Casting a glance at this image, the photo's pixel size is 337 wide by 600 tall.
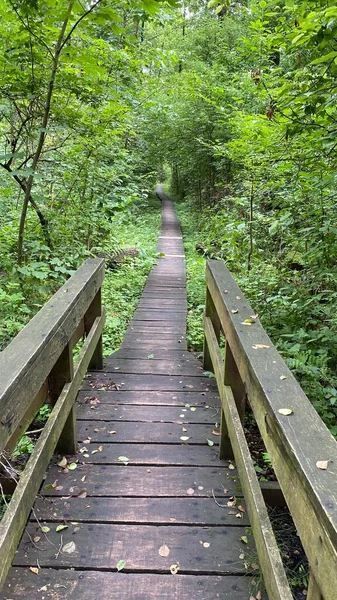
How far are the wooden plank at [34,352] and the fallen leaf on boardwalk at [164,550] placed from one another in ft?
3.10

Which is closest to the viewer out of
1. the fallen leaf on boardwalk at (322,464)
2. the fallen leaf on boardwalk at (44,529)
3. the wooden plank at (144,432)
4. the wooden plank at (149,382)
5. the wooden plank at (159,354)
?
the fallen leaf on boardwalk at (322,464)

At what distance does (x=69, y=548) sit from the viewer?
202 cm

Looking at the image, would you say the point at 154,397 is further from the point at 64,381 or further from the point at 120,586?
the point at 120,586

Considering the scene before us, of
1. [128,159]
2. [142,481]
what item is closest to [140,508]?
[142,481]

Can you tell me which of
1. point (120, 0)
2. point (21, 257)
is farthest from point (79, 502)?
point (120, 0)

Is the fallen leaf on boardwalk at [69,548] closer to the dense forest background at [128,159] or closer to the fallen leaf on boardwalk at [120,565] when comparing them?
the fallen leaf on boardwalk at [120,565]

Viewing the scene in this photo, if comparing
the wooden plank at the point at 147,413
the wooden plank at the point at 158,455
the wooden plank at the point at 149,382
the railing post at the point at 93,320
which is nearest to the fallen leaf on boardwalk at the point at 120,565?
the wooden plank at the point at 158,455

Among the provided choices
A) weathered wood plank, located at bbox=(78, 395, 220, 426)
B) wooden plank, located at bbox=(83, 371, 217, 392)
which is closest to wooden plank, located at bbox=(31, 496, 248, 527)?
weathered wood plank, located at bbox=(78, 395, 220, 426)

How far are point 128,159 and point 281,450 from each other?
336 inches

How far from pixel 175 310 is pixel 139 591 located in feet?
16.0

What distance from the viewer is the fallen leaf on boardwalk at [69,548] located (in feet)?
6.56

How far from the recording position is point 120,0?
3922mm

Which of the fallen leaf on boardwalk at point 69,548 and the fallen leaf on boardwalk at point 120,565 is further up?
the fallen leaf on boardwalk at point 120,565

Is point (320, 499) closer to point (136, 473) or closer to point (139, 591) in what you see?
point (139, 591)
